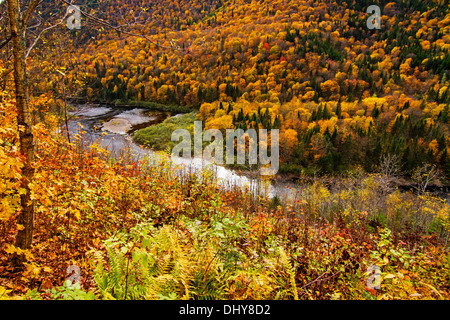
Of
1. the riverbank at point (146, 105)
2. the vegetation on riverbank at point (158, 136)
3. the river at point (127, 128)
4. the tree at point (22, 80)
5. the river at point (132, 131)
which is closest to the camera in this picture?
the tree at point (22, 80)

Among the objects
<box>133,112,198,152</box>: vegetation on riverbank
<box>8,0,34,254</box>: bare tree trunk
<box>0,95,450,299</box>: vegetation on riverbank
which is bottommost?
<box>133,112,198,152</box>: vegetation on riverbank

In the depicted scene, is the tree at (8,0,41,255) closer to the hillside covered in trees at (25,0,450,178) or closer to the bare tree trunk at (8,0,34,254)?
the bare tree trunk at (8,0,34,254)

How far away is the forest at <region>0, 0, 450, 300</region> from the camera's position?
3.47 m

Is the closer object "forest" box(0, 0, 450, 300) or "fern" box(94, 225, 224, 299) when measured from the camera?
"fern" box(94, 225, 224, 299)

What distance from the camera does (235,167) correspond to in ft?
137

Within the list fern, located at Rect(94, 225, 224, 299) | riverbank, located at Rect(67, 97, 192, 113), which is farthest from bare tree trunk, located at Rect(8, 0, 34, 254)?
riverbank, located at Rect(67, 97, 192, 113)

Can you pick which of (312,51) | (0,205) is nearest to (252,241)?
(0,205)

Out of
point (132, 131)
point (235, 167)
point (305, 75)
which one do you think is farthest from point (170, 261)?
point (305, 75)

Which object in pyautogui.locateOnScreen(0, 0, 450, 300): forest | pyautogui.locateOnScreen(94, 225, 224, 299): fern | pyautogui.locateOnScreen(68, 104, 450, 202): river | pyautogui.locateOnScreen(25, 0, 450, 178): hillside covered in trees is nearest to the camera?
pyautogui.locateOnScreen(94, 225, 224, 299): fern

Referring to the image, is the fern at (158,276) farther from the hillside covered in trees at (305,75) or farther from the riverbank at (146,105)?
the riverbank at (146,105)

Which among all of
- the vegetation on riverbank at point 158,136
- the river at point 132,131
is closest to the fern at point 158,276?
the river at point 132,131

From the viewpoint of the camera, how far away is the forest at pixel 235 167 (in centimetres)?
347

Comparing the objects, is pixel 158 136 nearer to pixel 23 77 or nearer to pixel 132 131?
pixel 132 131

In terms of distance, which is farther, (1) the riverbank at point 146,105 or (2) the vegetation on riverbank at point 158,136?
(1) the riverbank at point 146,105
